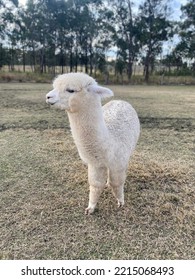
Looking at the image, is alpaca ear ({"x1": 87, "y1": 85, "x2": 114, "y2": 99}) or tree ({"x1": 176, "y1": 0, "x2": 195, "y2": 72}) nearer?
alpaca ear ({"x1": 87, "y1": 85, "x2": 114, "y2": 99})

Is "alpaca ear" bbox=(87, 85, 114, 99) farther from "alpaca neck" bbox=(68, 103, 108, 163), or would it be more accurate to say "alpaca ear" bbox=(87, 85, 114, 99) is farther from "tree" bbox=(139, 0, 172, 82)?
"tree" bbox=(139, 0, 172, 82)

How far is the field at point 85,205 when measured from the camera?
7.36ft

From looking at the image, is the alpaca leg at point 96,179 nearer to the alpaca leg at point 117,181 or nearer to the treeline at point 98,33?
the alpaca leg at point 117,181

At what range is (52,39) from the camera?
94.3 ft

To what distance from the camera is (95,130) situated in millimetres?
2273

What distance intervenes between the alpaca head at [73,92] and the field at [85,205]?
42.1 inches

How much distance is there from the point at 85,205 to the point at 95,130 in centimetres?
92

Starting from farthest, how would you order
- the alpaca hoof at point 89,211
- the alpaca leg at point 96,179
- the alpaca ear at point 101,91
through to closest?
the alpaca hoof at point 89,211, the alpaca leg at point 96,179, the alpaca ear at point 101,91

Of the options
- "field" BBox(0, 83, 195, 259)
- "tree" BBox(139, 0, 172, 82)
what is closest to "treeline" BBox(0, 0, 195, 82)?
"tree" BBox(139, 0, 172, 82)

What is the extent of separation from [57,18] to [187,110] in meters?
23.7

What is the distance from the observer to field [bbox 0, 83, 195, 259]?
7.36 ft

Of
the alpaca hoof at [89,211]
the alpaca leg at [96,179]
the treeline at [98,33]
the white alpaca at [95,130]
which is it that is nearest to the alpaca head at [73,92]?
the white alpaca at [95,130]
